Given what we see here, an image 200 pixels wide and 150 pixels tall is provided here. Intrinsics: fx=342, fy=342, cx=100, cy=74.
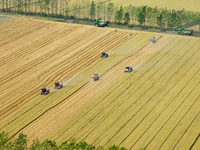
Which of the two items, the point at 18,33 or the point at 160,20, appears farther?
the point at 160,20

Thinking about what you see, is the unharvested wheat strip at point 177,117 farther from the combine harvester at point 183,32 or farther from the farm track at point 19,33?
the farm track at point 19,33

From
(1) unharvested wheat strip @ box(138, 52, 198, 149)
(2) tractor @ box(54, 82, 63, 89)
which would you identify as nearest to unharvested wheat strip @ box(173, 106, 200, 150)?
(1) unharvested wheat strip @ box(138, 52, 198, 149)

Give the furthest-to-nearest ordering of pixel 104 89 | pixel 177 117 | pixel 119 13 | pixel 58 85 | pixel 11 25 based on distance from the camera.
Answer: pixel 119 13 < pixel 11 25 < pixel 58 85 < pixel 104 89 < pixel 177 117

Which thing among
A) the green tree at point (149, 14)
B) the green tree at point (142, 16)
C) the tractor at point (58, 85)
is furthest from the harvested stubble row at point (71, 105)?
the green tree at point (149, 14)

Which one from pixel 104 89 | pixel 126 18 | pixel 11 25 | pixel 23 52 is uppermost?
pixel 126 18

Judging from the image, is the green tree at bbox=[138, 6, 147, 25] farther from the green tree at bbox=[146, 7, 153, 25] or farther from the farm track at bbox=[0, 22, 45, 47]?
the farm track at bbox=[0, 22, 45, 47]

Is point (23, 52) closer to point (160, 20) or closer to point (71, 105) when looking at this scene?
point (71, 105)

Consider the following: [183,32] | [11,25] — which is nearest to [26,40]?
[11,25]
